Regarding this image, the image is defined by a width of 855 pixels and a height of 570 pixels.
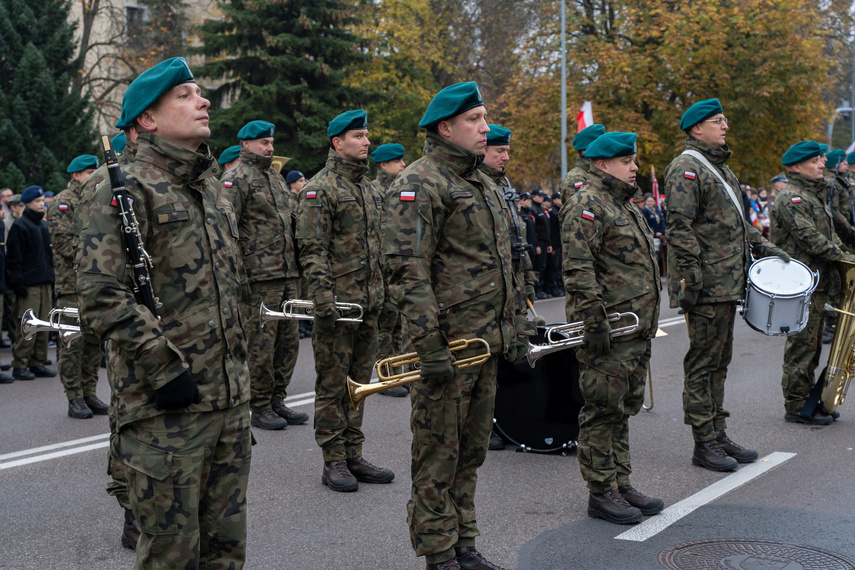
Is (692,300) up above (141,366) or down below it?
below

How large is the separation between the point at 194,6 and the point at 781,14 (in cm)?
2388

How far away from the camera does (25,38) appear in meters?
22.2

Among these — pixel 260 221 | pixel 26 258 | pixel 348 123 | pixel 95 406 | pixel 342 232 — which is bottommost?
pixel 95 406

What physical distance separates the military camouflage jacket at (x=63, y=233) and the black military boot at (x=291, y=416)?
7.26ft

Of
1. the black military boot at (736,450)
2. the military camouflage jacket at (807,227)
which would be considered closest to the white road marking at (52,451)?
the black military boot at (736,450)

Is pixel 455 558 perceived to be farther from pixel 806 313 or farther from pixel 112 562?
pixel 806 313

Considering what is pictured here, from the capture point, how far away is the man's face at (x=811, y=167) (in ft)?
27.0

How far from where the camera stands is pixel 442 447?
14.8ft

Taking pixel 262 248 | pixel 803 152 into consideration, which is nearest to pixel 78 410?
pixel 262 248

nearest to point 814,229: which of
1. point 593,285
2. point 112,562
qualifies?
point 593,285

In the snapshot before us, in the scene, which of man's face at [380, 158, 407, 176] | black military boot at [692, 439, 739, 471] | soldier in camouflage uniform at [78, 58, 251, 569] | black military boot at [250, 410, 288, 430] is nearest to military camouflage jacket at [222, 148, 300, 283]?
black military boot at [250, 410, 288, 430]

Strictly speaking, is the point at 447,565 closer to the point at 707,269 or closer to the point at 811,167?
the point at 707,269

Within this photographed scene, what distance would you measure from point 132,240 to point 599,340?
2.99m

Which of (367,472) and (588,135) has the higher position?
(588,135)
